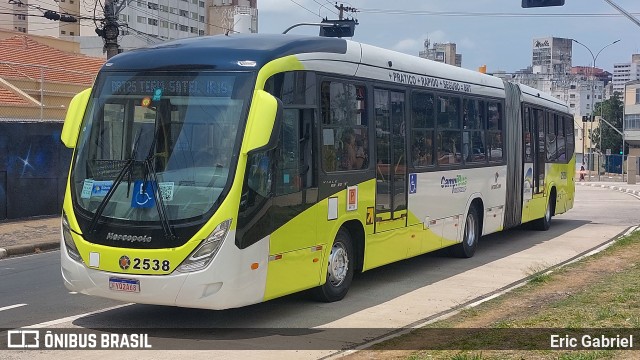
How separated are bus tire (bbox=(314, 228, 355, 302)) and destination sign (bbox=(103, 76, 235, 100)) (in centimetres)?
256

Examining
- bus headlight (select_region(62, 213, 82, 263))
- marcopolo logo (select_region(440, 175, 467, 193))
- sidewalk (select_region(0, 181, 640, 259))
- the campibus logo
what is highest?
marcopolo logo (select_region(440, 175, 467, 193))

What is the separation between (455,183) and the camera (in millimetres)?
14102

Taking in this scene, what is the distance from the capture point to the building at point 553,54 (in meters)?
186

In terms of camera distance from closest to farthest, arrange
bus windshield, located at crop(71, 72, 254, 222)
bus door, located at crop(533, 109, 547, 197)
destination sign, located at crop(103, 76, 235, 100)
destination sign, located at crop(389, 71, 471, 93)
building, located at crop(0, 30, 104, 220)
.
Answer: bus windshield, located at crop(71, 72, 254, 222) → destination sign, located at crop(103, 76, 235, 100) → destination sign, located at crop(389, 71, 471, 93) → bus door, located at crop(533, 109, 547, 197) → building, located at crop(0, 30, 104, 220)

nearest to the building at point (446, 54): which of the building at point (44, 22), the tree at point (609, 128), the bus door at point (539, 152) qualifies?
the tree at point (609, 128)

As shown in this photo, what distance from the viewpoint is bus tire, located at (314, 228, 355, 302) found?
33.4 ft

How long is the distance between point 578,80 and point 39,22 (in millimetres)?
104484

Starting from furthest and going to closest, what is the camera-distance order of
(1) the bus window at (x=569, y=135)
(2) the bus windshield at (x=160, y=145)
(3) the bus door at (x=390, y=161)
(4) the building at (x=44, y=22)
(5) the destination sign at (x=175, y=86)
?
(4) the building at (x=44, y=22), (1) the bus window at (x=569, y=135), (3) the bus door at (x=390, y=161), (5) the destination sign at (x=175, y=86), (2) the bus windshield at (x=160, y=145)

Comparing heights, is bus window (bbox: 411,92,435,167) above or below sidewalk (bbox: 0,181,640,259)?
above

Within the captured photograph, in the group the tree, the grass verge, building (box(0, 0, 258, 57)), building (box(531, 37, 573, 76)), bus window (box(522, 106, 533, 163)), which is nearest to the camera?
the grass verge

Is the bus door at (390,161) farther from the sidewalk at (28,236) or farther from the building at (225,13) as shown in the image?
the building at (225,13)

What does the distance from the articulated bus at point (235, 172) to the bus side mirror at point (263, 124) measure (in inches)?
0.5

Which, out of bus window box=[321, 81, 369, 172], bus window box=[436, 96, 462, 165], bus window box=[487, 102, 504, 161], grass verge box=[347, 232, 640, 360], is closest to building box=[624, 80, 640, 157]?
bus window box=[487, 102, 504, 161]

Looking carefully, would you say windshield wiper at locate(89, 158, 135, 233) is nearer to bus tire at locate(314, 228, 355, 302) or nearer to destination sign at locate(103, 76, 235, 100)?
destination sign at locate(103, 76, 235, 100)
